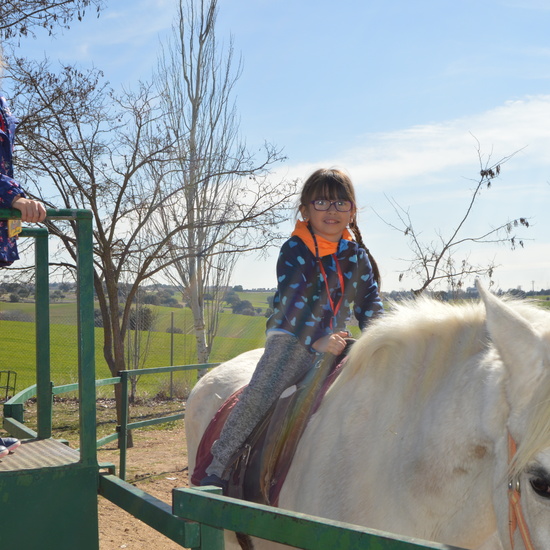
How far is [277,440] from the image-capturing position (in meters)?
2.24

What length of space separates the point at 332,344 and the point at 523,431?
956mm

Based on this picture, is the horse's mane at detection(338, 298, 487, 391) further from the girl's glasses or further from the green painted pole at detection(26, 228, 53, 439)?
the green painted pole at detection(26, 228, 53, 439)

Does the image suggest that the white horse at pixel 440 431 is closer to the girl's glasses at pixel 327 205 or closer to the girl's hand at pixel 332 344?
the girl's hand at pixel 332 344

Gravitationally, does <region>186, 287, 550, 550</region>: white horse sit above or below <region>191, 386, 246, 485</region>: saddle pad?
above

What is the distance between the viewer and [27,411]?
1115 cm

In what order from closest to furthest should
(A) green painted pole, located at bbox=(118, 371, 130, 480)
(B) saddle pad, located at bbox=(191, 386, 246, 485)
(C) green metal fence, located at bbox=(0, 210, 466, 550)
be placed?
(C) green metal fence, located at bbox=(0, 210, 466, 550)
(B) saddle pad, located at bbox=(191, 386, 246, 485)
(A) green painted pole, located at bbox=(118, 371, 130, 480)

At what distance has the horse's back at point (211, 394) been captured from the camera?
11.0 ft

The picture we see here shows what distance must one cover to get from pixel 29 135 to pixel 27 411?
5605mm

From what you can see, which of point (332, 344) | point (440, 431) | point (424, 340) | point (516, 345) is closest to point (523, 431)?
point (516, 345)

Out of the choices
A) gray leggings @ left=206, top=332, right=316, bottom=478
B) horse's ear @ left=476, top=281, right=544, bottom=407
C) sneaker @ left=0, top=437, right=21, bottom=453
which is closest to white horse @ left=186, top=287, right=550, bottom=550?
horse's ear @ left=476, top=281, right=544, bottom=407

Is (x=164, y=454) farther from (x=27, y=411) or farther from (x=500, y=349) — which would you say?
(x=500, y=349)

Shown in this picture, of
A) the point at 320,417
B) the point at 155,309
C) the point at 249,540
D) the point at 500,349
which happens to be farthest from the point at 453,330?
the point at 155,309

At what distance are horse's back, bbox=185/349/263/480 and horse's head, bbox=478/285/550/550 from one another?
1.95m

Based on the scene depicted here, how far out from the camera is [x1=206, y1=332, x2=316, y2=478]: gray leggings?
7.91 ft
